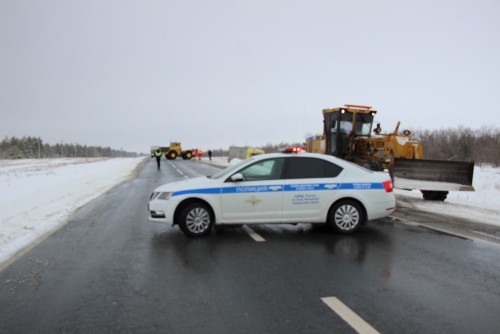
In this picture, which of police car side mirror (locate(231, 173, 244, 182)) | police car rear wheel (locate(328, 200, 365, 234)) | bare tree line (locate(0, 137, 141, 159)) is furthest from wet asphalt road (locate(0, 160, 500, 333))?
bare tree line (locate(0, 137, 141, 159))

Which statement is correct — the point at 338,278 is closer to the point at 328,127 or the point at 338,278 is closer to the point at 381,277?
the point at 381,277

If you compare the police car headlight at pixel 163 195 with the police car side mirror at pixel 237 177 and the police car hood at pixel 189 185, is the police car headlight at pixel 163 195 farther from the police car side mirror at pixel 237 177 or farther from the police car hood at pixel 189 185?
the police car side mirror at pixel 237 177

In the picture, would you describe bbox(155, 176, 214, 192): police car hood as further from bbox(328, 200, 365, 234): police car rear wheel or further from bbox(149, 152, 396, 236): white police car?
bbox(328, 200, 365, 234): police car rear wheel

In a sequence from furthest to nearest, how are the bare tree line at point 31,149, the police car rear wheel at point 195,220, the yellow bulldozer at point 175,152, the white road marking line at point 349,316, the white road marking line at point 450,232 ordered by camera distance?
the bare tree line at point 31,149
the yellow bulldozer at point 175,152
the police car rear wheel at point 195,220
the white road marking line at point 450,232
the white road marking line at point 349,316

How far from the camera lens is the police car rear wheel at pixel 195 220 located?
7270 millimetres

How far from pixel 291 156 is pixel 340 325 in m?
4.42

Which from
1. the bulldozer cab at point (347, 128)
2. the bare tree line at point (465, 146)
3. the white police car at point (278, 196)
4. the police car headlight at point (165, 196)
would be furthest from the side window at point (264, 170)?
the bare tree line at point (465, 146)

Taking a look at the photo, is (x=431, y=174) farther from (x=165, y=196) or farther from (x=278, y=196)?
(x=165, y=196)

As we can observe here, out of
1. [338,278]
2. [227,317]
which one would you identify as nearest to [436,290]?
[338,278]

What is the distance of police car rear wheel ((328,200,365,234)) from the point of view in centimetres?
747

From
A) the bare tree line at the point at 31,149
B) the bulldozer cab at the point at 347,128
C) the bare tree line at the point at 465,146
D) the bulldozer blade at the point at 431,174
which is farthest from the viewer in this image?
the bare tree line at the point at 31,149

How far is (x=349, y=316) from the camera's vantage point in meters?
3.78

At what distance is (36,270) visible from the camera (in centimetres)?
534

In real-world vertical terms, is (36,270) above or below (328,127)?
below
